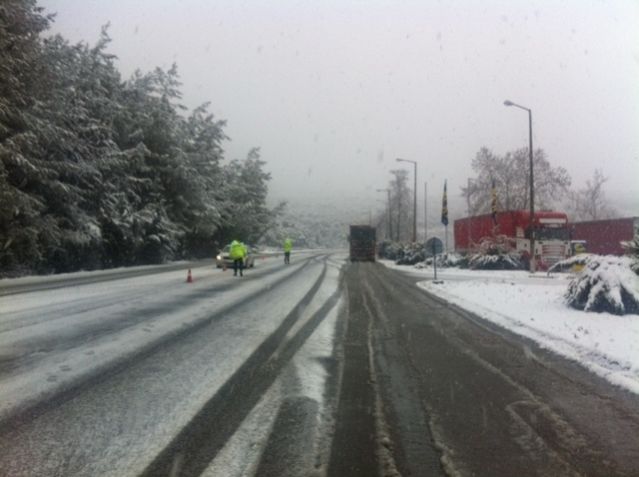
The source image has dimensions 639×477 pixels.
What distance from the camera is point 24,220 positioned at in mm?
26828

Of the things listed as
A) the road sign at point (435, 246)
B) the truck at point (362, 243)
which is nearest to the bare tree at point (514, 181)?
the truck at point (362, 243)

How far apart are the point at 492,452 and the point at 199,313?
371 inches

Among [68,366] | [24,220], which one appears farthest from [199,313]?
[24,220]

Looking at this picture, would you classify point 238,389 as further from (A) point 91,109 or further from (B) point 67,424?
(A) point 91,109

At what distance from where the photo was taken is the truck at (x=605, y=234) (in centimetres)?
3631

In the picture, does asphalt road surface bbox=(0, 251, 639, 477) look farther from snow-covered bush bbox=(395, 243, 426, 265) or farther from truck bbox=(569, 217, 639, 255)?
snow-covered bush bbox=(395, 243, 426, 265)

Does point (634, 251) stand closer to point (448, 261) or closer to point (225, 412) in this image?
point (225, 412)

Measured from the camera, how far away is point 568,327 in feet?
35.6

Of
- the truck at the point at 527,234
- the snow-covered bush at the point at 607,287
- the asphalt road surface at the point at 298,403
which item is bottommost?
the asphalt road surface at the point at 298,403

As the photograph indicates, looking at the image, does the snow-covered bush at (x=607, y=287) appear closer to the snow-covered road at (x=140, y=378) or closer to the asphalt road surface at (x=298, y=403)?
the asphalt road surface at (x=298, y=403)

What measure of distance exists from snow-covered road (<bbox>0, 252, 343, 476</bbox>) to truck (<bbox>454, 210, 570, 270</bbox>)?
24323 millimetres

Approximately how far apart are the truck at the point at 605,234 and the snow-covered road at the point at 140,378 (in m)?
28.9

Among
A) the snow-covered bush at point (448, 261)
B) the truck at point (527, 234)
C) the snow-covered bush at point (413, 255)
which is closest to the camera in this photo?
the truck at point (527, 234)

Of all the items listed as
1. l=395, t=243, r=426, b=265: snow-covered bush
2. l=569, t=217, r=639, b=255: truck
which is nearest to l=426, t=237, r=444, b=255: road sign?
l=569, t=217, r=639, b=255: truck
